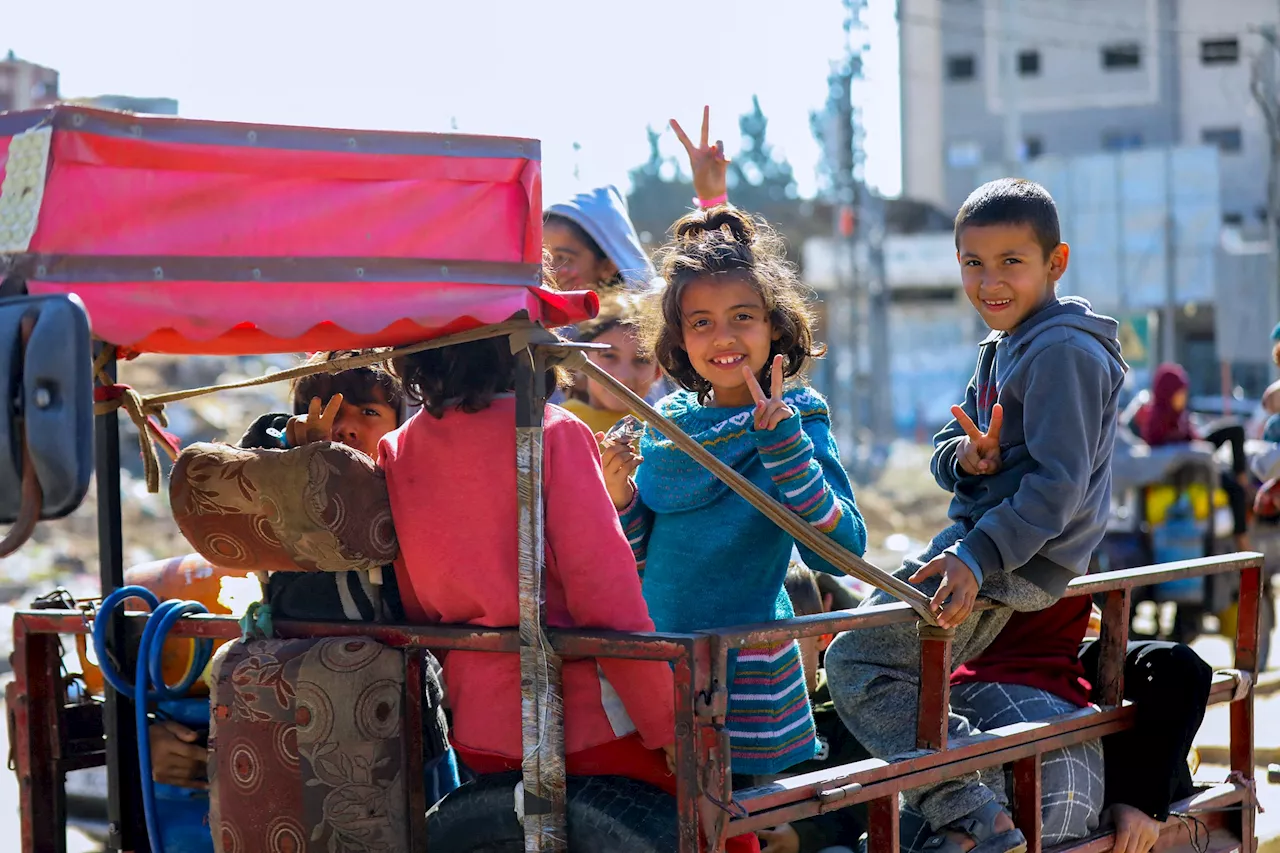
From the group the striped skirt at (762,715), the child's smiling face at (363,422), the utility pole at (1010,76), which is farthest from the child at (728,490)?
the utility pole at (1010,76)

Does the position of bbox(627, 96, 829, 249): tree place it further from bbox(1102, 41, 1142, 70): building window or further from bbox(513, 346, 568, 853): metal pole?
bbox(513, 346, 568, 853): metal pole

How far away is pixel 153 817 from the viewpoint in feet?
9.53

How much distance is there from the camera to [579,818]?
2514 millimetres

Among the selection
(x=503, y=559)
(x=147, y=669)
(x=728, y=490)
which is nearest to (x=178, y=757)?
(x=147, y=669)

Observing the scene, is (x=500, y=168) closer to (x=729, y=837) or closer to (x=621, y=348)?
(x=729, y=837)

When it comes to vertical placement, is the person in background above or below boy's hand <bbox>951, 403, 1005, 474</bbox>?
below

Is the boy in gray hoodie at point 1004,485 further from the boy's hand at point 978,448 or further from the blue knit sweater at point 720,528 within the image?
the blue knit sweater at point 720,528

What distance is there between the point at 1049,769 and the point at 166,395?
2.19 m

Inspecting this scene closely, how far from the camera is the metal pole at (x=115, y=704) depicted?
305cm

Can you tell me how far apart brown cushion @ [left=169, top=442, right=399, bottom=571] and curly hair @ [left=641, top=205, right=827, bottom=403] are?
2.90 ft

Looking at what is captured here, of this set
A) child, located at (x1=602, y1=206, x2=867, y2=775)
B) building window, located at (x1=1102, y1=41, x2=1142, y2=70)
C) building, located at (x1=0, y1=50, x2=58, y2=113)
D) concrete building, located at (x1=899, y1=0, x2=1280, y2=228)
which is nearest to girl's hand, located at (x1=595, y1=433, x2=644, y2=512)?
child, located at (x1=602, y1=206, x2=867, y2=775)

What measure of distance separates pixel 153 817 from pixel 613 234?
2.43m

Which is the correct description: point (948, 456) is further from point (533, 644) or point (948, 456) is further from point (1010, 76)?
point (1010, 76)

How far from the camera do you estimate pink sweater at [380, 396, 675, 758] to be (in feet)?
8.46
